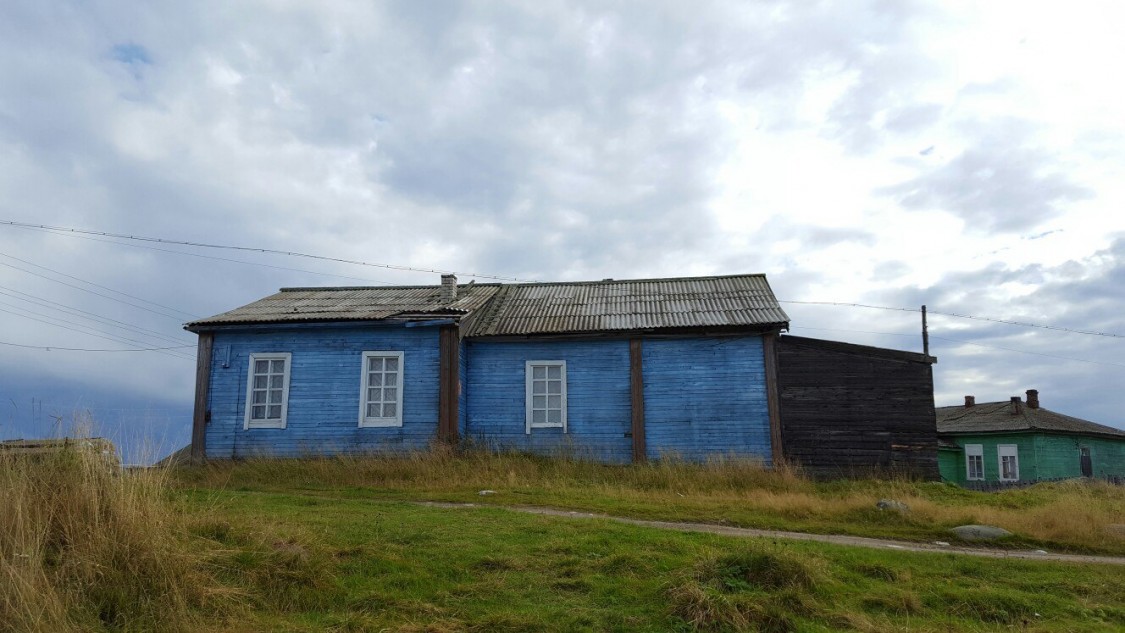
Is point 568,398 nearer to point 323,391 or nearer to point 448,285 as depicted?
point 448,285

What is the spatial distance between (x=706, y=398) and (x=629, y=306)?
3609 mm

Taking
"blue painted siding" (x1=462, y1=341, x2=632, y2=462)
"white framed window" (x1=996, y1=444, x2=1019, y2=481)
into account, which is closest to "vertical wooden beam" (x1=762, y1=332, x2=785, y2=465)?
"blue painted siding" (x1=462, y1=341, x2=632, y2=462)

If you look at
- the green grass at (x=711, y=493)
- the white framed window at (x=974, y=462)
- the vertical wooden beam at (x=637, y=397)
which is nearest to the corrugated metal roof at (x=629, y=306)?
the vertical wooden beam at (x=637, y=397)

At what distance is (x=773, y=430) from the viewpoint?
53.3 ft

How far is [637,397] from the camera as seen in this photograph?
665 inches

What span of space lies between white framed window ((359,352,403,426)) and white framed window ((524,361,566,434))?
3.09 m

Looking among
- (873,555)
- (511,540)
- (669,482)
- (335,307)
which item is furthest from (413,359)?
(873,555)

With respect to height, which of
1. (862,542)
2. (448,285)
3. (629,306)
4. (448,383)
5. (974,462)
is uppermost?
(448,285)

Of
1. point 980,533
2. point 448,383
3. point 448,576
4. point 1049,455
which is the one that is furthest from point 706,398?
point 1049,455

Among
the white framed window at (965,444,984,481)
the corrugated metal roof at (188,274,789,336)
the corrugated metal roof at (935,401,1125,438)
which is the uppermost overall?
the corrugated metal roof at (188,274,789,336)

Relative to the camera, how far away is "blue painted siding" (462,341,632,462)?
55.3 ft

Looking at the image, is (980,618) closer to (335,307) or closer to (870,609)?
(870,609)

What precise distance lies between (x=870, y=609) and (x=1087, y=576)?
3.09 meters

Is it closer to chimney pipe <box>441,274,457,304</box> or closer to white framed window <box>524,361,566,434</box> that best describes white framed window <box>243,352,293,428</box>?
chimney pipe <box>441,274,457,304</box>
